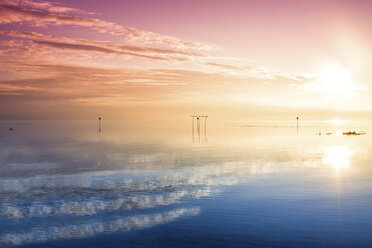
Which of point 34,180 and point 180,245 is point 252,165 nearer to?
point 34,180

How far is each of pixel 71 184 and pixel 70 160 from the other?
22.7 m

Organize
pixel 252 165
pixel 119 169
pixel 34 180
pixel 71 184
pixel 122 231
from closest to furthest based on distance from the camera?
1. pixel 122 231
2. pixel 71 184
3. pixel 34 180
4. pixel 119 169
5. pixel 252 165

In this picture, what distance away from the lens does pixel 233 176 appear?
41.7 metres

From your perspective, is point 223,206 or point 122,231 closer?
point 122,231

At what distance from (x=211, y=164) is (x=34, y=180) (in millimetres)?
24762

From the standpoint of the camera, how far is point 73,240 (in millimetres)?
20562

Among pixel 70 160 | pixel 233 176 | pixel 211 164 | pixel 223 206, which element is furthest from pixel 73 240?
pixel 70 160

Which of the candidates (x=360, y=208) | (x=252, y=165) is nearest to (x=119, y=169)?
(x=252, y=165)

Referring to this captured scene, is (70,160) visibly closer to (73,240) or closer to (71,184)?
(71,184)

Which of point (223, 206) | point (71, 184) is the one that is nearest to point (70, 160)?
point (71, 184)

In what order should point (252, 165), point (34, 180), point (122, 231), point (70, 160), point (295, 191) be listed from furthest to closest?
point (70, 160)
point (252, 165)
point (34, 180)
point (295, 191)
point (122, 231)

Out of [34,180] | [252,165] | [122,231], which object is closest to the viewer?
[122,231]

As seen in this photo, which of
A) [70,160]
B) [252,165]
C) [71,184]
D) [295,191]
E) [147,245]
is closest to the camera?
[147,245]

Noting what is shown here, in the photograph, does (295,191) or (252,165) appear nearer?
(295,191)
